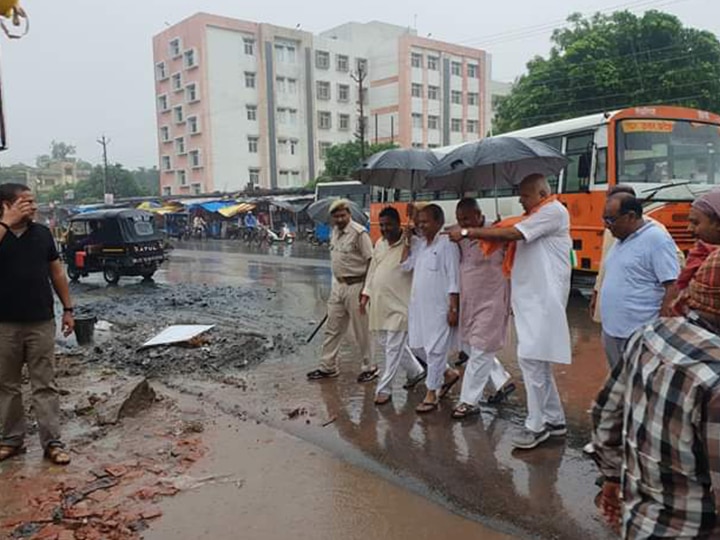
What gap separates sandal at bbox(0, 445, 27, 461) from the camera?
4207 mm

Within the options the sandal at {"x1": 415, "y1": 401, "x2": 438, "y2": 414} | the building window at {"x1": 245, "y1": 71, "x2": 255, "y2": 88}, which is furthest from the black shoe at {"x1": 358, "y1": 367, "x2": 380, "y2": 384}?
the building window at {"x1": 245, "y1": 71, "x2": 255, "y2": 88}

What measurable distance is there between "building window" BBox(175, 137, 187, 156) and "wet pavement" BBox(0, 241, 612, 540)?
45.9 metres

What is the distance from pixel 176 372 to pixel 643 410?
5893 mm

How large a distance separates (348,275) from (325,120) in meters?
49.5

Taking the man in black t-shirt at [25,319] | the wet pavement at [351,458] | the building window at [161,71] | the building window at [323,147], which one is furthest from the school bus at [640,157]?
the building window at [161,71]

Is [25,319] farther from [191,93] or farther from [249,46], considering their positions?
[249,46]

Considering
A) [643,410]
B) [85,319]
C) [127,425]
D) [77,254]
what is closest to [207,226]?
[77,254]

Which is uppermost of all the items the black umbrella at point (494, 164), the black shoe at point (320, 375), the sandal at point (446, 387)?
the black umbrella at point (494, 164)

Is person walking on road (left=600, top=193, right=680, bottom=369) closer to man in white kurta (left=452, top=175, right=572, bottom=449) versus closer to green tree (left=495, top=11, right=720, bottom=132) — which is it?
man in white kurta (left=452, top=175, right=572, bottom=449)

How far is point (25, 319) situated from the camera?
13.5 ft

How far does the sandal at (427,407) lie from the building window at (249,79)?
48.6 meters

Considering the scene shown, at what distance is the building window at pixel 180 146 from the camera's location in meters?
50.9

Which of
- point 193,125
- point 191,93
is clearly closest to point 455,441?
point 193,125

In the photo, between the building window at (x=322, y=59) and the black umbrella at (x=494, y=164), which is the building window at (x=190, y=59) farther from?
the black umbrella at (x=494, y=164)
